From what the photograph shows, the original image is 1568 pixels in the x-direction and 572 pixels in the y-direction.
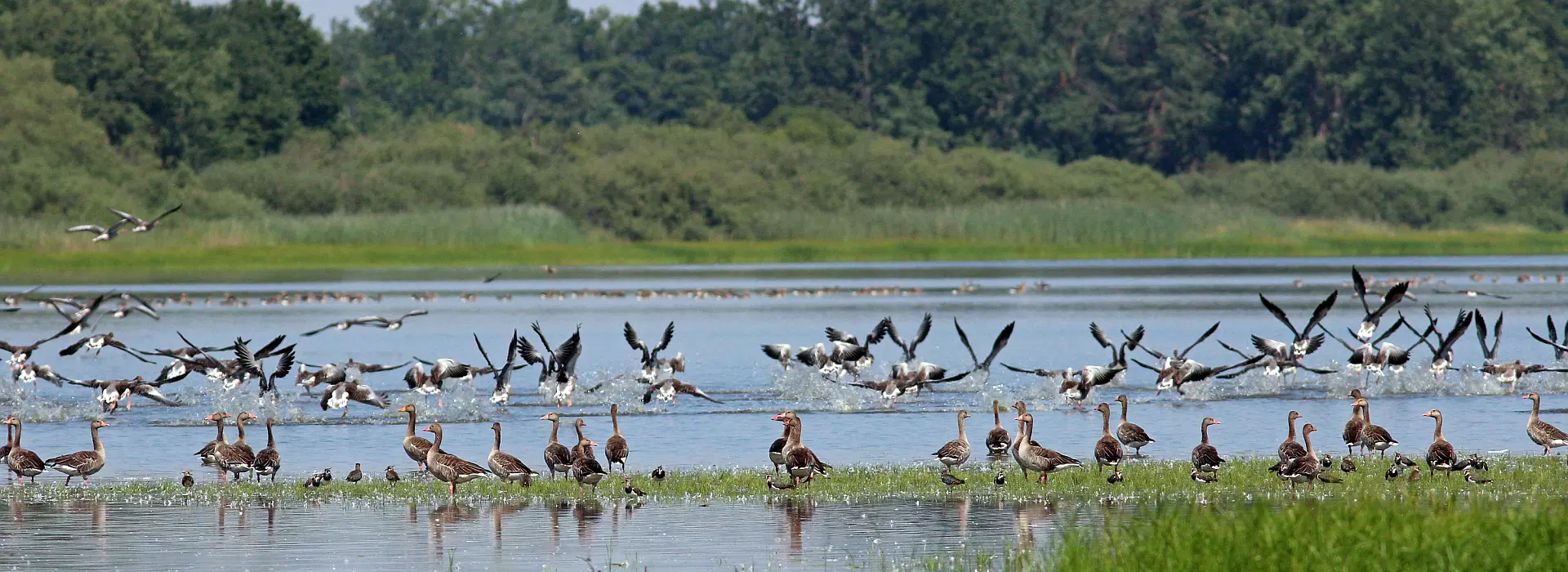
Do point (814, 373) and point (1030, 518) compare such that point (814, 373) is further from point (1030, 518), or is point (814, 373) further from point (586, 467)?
point (1030, 518)

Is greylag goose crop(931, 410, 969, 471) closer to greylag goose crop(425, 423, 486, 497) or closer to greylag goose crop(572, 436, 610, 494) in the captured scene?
greylag goose crop(572, 436, 610, 494)

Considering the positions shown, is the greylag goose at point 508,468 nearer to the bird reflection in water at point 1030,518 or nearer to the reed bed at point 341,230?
the bird reflection in water at point 1030,518

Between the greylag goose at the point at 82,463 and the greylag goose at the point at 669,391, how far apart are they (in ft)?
33.6

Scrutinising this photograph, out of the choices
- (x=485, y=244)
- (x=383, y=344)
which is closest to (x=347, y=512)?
(x=383, y=344)

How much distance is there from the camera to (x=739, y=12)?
513 ft

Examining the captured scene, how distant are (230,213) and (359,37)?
6520 centimetres

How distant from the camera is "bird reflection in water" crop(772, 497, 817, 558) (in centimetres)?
1657

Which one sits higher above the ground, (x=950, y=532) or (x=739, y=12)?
(x=739, y=12)

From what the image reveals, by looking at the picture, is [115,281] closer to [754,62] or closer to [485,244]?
[485,244]

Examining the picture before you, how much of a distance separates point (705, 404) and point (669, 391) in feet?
2.68

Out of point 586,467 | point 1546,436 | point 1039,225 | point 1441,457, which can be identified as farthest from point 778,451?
point 1039,225

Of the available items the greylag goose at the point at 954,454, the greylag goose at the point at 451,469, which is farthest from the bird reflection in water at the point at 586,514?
the greylag goose at the point at 954,454

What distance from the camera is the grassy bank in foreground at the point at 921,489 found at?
1872cm

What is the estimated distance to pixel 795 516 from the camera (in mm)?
18188
